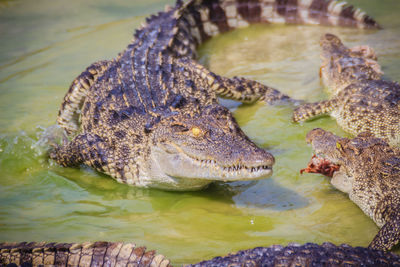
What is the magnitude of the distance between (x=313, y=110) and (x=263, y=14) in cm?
313

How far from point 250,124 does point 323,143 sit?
53.0 inches

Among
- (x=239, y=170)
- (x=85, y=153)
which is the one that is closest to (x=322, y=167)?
(x=239, y=170)

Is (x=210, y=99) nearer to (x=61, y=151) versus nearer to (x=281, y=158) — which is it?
(x=281, y=158)

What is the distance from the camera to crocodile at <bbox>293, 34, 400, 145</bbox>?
4.54 meters

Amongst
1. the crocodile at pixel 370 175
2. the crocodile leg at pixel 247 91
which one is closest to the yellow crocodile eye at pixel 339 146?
the crocodile at pixel 370 175

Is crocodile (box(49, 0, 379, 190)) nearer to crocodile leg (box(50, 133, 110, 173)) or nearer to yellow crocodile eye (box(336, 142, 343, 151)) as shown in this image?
crocodile leg (box(50, 133, 110, 173))

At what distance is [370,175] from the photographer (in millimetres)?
3566

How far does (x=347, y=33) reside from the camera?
7070 millimetres

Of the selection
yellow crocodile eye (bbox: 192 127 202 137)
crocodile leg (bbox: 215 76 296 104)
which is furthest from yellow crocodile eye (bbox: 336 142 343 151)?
crocodile leg (bbox: 215 76 296 104)

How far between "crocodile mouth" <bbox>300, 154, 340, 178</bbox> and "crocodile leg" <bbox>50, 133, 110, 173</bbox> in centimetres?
184

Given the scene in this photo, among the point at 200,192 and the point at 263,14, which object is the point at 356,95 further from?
the point at 263,14

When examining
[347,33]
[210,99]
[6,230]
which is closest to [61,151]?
[6,230]

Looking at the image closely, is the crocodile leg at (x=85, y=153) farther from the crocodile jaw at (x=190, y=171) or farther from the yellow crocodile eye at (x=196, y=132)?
the yellow crocodile eye at (x=196, y=132)

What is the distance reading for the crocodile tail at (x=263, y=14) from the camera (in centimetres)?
709
